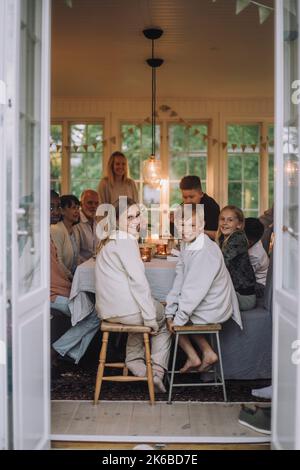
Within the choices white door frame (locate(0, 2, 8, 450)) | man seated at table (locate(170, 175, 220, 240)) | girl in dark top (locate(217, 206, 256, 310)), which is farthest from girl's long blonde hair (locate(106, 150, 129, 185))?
white door frame (locate(0, 2, 8, 450))

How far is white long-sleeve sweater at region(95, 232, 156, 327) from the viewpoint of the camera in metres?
3.55

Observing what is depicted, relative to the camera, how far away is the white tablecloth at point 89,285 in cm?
407

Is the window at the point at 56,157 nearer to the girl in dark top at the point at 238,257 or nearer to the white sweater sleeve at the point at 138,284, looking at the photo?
the girl in dark top at the point at 238,257

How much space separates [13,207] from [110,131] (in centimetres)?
670

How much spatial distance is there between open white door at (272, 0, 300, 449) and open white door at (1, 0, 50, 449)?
1.11 meters

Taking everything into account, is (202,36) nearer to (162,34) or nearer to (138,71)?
(162,34)

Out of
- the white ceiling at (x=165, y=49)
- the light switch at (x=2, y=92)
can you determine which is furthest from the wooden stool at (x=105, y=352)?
the white ceiling at (x=165, y=49)

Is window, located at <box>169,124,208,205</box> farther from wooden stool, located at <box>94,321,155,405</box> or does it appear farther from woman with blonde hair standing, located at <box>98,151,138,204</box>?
wooden stool, located at <box>94,321,155,405</box>

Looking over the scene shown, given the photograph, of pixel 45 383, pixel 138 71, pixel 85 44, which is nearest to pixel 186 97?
pixel 138 71

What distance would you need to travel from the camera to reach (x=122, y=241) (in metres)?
3.61

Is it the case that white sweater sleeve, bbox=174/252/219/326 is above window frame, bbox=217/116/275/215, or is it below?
below

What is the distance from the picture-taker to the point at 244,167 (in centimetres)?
909

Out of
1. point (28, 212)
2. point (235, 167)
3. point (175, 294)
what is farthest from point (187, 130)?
point (28, 212)

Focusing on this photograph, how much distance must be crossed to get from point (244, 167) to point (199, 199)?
4.19m
